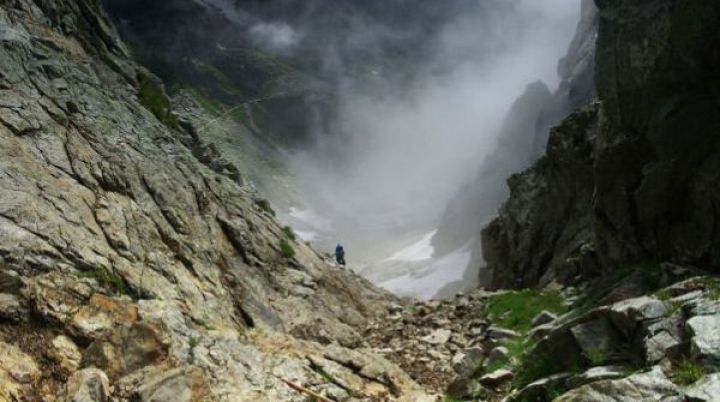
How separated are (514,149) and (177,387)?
18426 centimetres

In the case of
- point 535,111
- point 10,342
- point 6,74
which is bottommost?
point 10,342

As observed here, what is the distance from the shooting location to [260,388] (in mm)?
14172

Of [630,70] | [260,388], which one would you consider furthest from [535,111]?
[260,388]

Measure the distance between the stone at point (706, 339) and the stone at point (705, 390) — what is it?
0.39m

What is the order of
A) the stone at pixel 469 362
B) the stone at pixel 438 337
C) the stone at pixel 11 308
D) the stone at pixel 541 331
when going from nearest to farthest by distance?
the stone at pixel 11 308 → the stone at pixel 469 362 → the stone at pixel 541 331 → the stone at pixel 438 337

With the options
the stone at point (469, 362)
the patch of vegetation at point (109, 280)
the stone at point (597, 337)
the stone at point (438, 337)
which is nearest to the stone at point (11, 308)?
the patch of vegetation at point (109, 280)

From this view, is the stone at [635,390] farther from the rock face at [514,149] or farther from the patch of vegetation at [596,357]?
the rock face at [514,149]

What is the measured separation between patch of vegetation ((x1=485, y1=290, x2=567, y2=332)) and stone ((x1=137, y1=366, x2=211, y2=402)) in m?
13.9

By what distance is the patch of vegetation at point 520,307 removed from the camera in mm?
23797

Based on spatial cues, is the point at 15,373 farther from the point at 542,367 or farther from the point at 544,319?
the point at 544,319

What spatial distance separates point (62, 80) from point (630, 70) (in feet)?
82.1

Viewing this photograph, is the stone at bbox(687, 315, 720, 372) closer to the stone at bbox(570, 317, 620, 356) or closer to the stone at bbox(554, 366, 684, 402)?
the stone at bbox(554, 366, 684, 402)

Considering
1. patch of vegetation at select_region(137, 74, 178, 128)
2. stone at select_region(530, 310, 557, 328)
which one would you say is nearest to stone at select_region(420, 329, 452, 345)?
stone at select_region(530, 310, 557, 328)

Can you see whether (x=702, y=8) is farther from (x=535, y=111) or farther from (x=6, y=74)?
(x=535, y=111)
